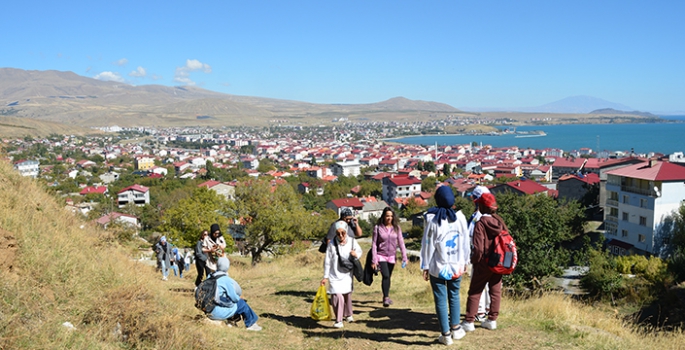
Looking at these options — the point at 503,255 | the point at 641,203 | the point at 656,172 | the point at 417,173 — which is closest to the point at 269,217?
the point at 503,255

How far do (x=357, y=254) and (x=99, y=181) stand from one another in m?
73.3

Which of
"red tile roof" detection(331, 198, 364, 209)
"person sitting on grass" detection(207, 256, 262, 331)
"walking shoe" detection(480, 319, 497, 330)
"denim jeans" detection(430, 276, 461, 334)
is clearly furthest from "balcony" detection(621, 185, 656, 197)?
"person sitting on grass" detection(207, 256, 262, 331)

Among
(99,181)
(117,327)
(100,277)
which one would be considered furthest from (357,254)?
(99,181)

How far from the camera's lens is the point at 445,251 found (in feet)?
14.6

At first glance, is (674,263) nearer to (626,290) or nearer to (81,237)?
(626,290)

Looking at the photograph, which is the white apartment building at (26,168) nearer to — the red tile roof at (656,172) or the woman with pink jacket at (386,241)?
the woman with pink jacket at (386,241)

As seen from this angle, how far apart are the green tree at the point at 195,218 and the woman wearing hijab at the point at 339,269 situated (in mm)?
9093

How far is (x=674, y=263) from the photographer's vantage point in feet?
64.0

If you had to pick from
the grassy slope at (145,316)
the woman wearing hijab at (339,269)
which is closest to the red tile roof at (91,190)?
the grassy slope at (145,316)

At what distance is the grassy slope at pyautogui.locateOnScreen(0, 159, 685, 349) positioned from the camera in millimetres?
4176

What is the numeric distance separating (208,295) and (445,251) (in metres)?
2.43

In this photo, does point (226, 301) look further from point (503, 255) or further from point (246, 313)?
point (503, 255)

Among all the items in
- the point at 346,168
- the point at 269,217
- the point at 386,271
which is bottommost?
the point at 346,168

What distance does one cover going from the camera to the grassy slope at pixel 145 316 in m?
4.18
